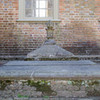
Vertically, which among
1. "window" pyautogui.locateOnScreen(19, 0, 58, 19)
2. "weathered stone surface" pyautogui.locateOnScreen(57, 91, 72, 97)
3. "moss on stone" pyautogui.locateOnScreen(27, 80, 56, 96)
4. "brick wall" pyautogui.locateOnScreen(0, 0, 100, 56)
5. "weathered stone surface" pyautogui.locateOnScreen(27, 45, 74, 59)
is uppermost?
"window" pyautogui.locateOnScreen(19, 0, 58, 19)

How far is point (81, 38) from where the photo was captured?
562 centimetres

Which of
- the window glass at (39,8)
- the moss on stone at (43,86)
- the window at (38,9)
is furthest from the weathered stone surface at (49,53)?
A: the window glass at (39,8)

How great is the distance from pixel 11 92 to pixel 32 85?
0.95 ft

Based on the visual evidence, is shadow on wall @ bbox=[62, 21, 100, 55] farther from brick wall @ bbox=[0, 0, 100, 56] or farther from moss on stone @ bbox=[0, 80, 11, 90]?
moss on stone @ bbox=[0, 80, 11, 90]

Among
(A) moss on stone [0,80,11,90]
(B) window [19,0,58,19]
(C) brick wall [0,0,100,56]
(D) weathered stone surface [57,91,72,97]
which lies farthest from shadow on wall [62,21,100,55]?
(A) moss on stone [0,80,11,90]

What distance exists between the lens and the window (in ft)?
19.3

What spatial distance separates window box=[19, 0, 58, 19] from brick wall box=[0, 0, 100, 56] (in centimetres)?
35

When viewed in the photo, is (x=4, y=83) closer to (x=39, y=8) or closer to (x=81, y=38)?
(x=81, y=38)

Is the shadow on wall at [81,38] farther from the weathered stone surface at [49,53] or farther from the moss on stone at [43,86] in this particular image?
the moss on stone at [43,86]

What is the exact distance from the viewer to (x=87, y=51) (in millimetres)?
5594

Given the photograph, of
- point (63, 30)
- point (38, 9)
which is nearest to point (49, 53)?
point (63, 30)

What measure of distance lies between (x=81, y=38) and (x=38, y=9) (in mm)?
2111

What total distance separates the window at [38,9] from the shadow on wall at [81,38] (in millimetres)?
950

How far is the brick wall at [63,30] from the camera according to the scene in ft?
18.4
